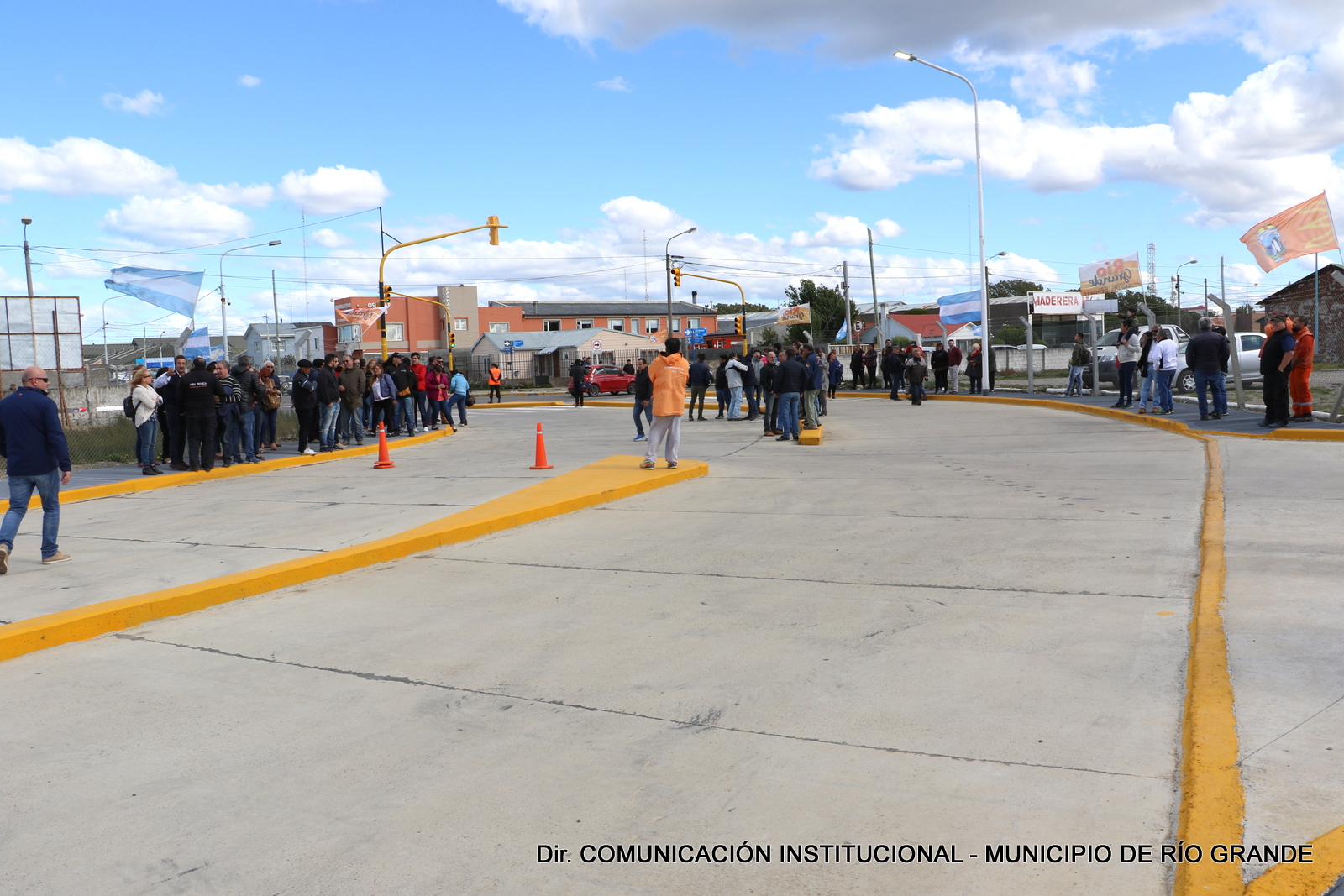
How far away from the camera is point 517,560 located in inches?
324

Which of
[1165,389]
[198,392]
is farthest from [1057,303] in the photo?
[198,392]

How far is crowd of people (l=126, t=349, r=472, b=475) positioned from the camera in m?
15.1

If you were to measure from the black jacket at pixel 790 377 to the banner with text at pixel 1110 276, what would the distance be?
29.1 meters

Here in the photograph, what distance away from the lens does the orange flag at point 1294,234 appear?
1878 centimetres

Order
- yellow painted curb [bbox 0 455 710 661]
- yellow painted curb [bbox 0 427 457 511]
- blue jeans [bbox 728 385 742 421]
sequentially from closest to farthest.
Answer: yellow painted curb [bbox 0 455 710 661], yellow painted curb [bbox 0 427 457 511], blue jeans [bbox 728 385 742 421]

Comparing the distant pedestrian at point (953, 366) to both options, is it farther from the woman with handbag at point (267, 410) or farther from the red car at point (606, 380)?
the woman with handbag at point (267, 410)

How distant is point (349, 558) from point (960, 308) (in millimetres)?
33259

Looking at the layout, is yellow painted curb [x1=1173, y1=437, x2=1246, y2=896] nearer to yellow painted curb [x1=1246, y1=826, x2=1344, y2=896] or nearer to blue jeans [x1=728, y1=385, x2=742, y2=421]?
yellow painted curb [x1=1246, y1=826, x2=1344, y2=896]

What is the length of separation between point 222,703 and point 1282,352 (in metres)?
15.4

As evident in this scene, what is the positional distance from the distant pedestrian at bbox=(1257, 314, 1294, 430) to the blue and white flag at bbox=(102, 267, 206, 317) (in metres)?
22.0

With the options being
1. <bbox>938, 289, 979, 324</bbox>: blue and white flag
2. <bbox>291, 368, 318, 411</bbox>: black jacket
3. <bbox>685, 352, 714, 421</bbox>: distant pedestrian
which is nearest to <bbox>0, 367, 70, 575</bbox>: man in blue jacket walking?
<bbox>291, 368, 318, 411</bbox>: black jacket

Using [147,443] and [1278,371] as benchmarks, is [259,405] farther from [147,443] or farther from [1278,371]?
[1278,371]

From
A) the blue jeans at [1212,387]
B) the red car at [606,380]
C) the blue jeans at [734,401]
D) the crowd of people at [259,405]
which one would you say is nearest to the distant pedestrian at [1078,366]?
the blue jeans at [734,401]

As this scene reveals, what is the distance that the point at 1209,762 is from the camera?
11.9 ft
